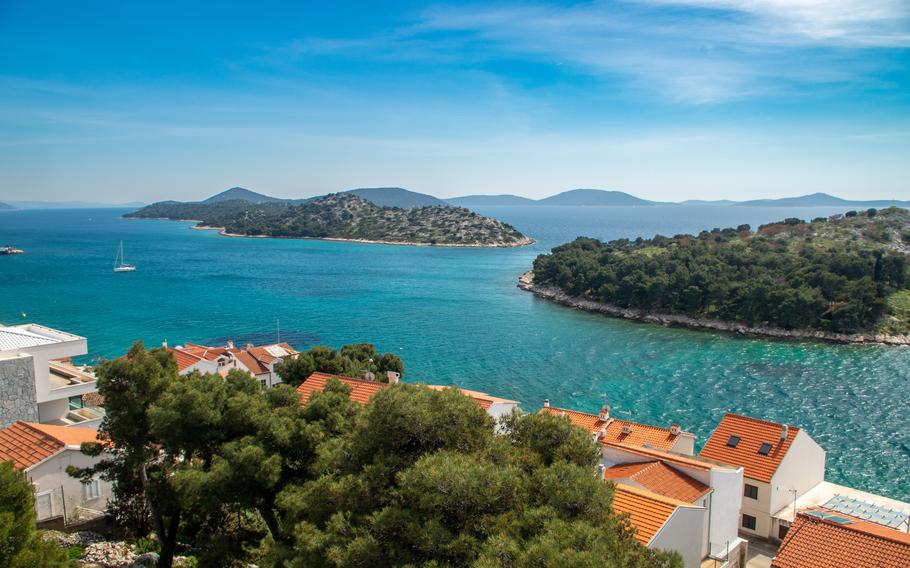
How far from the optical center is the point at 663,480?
11422mm

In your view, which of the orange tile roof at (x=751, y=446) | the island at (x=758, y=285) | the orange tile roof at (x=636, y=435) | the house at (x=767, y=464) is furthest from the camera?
the island at (x=758, y=285)

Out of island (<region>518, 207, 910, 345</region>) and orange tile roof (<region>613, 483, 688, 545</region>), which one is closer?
orange tile roof (<region>613, 483, 688, 545</region>)

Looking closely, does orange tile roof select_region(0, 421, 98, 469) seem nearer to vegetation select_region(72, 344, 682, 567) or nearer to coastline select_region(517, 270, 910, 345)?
vegetation select_region(72, 344, 682, 567)

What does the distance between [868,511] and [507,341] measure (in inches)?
1216

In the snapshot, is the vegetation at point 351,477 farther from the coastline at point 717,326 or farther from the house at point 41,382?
the coastline at point 717,326

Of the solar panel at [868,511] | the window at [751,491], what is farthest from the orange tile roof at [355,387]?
the solar panel at [868,511]

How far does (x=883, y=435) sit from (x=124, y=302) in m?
58.9

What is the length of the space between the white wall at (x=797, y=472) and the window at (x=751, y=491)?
37cm

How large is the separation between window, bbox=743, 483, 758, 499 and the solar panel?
1.51 m

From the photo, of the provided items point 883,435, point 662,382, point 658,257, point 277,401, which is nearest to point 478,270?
point 658,257

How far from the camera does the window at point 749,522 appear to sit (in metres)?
15.0

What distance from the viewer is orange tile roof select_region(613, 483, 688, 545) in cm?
866

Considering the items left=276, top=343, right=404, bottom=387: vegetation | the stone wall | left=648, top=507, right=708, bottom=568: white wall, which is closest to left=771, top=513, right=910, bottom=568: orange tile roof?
left=648, top=507, right=708, bottom=568: white wall

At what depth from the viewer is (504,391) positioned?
32.5 meters
